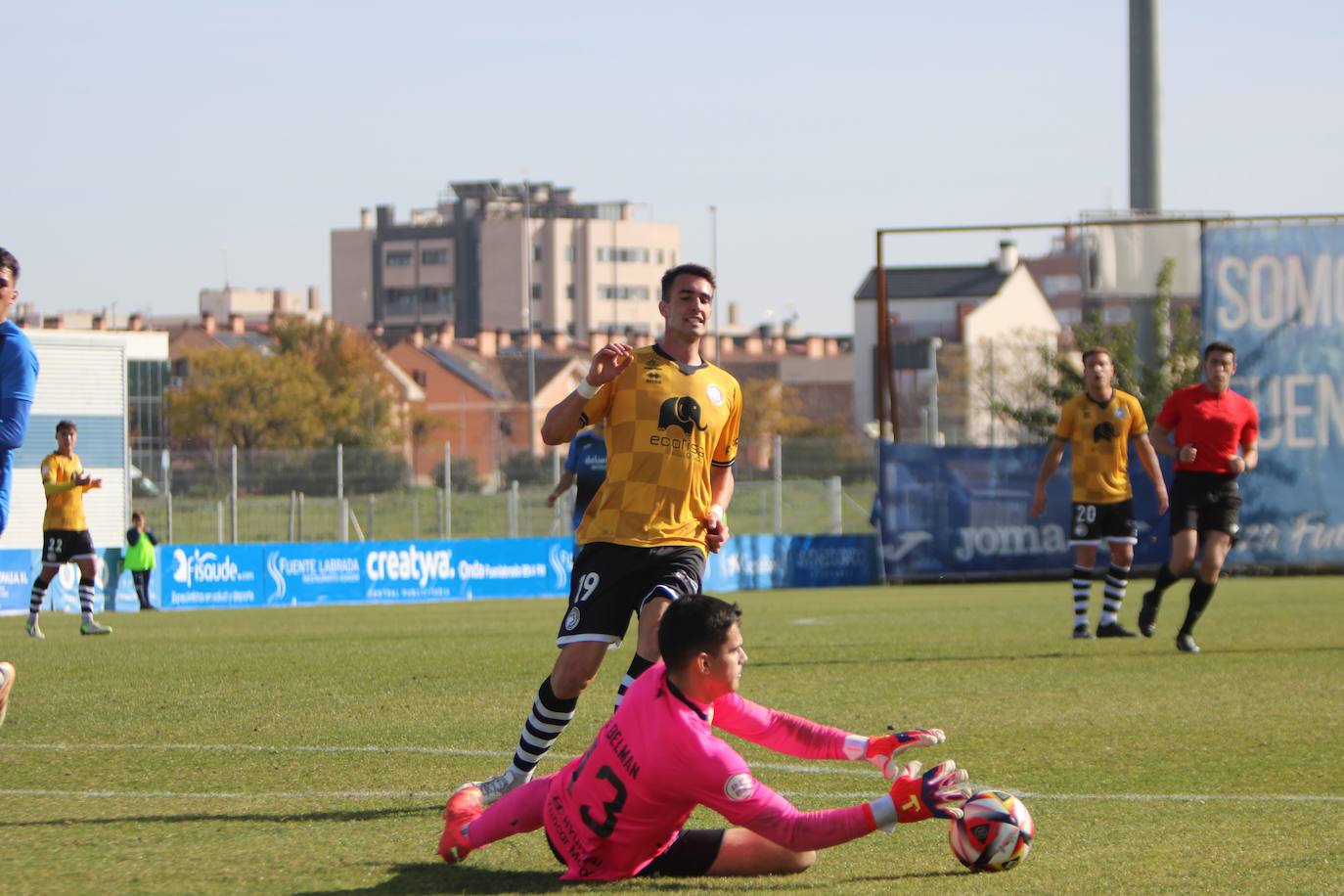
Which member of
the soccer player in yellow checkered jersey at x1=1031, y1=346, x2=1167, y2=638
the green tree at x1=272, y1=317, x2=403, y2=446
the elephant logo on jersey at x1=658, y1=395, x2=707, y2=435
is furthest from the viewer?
the green tree at x1=272, y1=317, x2=403, y2=446

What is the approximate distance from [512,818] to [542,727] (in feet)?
3.49

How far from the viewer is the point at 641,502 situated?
7262 mm

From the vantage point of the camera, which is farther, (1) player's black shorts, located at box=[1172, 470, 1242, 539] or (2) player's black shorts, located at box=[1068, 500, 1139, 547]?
(2) player's black shorts, located at box=[1068, 500, 1139, 547]

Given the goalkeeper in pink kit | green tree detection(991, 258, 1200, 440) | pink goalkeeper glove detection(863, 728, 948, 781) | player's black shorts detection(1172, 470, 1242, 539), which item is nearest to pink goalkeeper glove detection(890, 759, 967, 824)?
the goalkeeper in pink kit

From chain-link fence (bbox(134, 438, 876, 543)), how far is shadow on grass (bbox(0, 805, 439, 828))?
26.0m

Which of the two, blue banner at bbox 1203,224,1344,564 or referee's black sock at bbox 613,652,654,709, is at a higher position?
blue banner at bbox 1203,224,1344,564

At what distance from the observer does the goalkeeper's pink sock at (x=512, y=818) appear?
5.99 m

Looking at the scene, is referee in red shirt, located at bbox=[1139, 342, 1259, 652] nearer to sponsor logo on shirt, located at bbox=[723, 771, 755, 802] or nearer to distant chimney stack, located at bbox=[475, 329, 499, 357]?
sponsor logo on shirt, located at bbox=[723, 771, 755, 802]

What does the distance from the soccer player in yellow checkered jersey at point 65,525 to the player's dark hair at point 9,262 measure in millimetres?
10194

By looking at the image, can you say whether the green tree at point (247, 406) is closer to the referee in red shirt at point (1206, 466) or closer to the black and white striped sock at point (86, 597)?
the black and white striped sock at point (86, 597)

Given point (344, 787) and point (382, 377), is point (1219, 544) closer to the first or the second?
point (344, 787)

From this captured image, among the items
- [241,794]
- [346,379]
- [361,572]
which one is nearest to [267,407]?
[346,379]

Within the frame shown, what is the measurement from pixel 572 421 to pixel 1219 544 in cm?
830

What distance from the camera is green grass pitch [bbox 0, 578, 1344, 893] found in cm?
589
